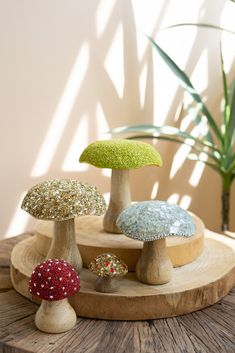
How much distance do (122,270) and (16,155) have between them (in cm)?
82

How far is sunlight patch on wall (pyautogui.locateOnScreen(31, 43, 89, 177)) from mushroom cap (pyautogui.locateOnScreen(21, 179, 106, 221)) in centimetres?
74

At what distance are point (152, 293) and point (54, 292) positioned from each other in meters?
0.23

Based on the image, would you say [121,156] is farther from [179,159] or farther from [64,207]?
[179,159]

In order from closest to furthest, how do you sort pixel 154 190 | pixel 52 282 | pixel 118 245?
pixel 52 282 → pixel 118 245 → pixel 154 190

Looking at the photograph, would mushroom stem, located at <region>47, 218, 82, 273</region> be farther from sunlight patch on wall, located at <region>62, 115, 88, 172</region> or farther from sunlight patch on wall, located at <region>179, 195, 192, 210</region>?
sunlight patch on wall, located at <region>179, 195, 192, 210</region>

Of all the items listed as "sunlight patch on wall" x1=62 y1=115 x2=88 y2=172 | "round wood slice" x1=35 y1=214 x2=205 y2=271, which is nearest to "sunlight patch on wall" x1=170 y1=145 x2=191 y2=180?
"sunlight patch on wall" x1=62 y1=115 x2=88 y2=172

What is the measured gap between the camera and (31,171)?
5.99ft

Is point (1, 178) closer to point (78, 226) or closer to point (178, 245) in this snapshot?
point (78, 226)

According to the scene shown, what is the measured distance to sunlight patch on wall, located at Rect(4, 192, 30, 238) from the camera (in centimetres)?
179

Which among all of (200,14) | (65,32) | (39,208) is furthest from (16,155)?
(200,14)

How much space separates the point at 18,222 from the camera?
182 cm

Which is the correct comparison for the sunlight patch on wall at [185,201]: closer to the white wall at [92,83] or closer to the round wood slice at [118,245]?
the white wall at [92,83]

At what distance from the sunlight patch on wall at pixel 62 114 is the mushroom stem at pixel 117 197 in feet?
1.97

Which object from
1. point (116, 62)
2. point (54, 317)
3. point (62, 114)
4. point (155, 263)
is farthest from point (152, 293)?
point (116, 62)
